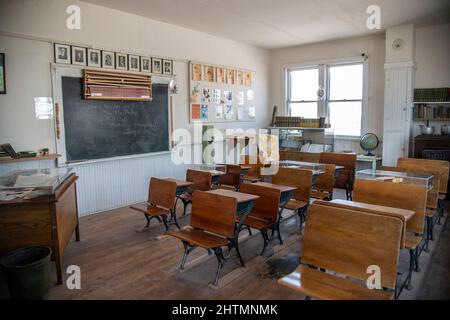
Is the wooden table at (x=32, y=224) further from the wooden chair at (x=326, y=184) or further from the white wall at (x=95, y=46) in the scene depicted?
the wooden chair at (x=326, y=184)

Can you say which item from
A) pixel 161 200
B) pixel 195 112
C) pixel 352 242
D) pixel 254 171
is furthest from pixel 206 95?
pixel 352 242

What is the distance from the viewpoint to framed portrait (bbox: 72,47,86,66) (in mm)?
4629

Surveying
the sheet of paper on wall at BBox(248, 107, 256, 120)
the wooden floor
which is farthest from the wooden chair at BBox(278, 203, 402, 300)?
the sheet of paper on wall at BBox(248, 107, 256, 120)

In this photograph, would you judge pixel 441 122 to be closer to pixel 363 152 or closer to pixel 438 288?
pixel 363 152

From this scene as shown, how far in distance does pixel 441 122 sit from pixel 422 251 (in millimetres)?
3595

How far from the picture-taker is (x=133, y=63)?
17.5 feet

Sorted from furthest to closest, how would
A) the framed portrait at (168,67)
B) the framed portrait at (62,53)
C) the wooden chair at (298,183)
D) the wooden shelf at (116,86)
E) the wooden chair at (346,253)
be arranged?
1. the framed portrait at (168,67)
2. the wooden shelf at (116,86)
3. the framed portrait at (62,53)
4. the wooden chair at (298,183)
5. the wooden chair at (346,253)

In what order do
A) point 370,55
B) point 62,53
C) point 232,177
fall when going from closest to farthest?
1. point 62,53
2. point 232,177
3. point 370,55

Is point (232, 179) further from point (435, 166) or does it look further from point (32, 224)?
point (32, 224)

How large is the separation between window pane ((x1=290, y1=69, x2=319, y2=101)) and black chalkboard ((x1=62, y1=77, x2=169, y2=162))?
350cm

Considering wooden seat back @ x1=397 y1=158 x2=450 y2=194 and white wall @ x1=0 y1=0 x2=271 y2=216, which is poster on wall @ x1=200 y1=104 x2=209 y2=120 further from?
wooden seat back @ x1=397 y1=158 x2=450 y2=194

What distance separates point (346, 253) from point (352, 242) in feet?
0.26

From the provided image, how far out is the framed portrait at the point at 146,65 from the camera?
5465 mm

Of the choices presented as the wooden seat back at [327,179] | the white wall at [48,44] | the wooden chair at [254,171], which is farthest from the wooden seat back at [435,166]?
the white wall at [48,44]
